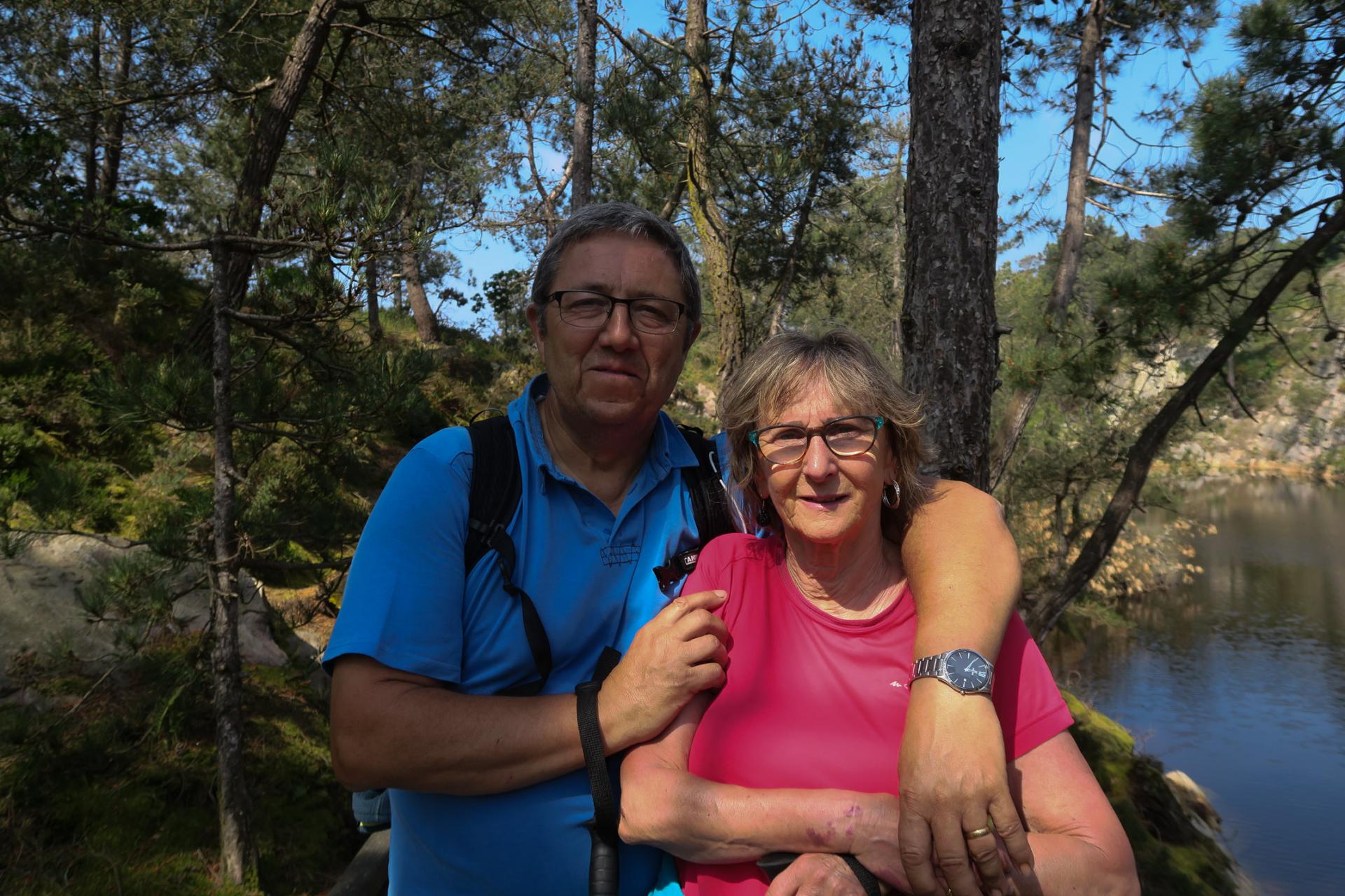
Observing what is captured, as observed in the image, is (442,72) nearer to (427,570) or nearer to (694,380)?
(427,570)

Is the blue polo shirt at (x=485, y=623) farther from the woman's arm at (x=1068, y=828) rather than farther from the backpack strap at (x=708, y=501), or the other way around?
the woman's arm at (x=1068, y=828)

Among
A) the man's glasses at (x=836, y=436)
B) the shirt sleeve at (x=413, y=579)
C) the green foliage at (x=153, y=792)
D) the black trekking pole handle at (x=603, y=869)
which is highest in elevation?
the man's glasses at (x=836, y=436)

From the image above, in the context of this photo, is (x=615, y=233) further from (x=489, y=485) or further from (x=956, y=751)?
(x=956, y=751)

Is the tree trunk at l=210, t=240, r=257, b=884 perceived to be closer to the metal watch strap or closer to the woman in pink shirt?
the woman in pink shirt

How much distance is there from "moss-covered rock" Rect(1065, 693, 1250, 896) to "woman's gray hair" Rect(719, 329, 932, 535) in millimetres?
5026

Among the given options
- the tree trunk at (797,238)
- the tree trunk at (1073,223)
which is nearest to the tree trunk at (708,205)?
the tree trunk at (797,238)

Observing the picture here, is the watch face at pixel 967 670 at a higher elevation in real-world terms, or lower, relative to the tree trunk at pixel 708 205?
lower

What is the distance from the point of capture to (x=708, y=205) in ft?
22.7

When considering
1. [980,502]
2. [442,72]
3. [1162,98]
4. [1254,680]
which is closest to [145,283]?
[442,72]

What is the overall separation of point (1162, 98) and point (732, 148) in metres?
4.41

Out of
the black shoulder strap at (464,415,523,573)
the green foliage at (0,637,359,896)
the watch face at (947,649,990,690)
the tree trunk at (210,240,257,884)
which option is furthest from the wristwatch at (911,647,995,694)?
the green foliage at (0,637,359,896)

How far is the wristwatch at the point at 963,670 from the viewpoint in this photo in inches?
51.5

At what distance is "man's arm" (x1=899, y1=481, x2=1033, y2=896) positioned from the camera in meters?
1.24

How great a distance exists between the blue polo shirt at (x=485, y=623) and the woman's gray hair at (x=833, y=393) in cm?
37
